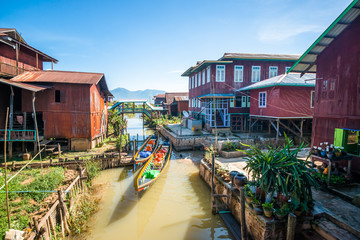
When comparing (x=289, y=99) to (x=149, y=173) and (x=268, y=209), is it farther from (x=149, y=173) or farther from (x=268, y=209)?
(x=149, y=173)

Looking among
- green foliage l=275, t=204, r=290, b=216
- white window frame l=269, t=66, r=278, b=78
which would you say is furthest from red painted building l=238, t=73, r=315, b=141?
green foliage l=275, t=204, r=290, b=216

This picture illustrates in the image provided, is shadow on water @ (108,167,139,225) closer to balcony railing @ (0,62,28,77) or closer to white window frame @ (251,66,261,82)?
balcony railing @ (0,62,28,77)

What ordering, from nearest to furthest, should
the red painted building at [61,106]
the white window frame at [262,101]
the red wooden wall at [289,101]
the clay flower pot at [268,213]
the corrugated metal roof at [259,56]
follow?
1. the clay flower pot at [268,213]
2. the red painted building at [61,106]
3. the red wooden wall at [289,101]
4. the white window frame at [262,101]
5. the corrugated metal roof at [259,56]

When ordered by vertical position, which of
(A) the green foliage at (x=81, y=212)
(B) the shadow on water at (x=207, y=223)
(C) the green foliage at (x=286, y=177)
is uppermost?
(C) the green foliage at (x=286, y=177)

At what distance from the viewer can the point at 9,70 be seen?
1577cm

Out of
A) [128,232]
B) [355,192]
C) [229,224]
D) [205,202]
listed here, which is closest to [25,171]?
[128,232]

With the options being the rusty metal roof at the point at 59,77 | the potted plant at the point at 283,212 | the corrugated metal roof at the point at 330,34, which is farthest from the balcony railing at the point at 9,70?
the corrugated metal roof at the point at 330,34

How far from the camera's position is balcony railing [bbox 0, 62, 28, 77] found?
15102 millimetres

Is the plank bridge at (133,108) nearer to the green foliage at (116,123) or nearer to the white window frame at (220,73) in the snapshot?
the green foliage at (116,123)

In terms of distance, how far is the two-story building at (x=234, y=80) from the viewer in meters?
21.9

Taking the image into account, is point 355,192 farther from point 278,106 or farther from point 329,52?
point 278,106

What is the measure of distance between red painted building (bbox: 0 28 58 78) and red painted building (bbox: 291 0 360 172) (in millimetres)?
21996

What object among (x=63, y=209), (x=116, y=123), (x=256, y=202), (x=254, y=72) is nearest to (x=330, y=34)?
(x=256, y=202)

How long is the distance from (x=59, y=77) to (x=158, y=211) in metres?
14.9
